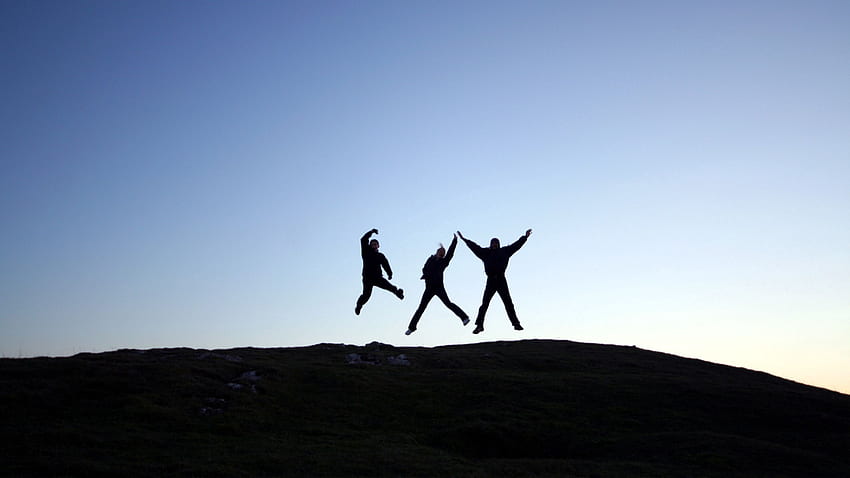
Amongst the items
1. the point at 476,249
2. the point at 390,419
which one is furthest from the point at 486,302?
the point at 390,419

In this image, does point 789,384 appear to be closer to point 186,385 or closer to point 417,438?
point 417,438

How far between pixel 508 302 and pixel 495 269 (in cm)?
174

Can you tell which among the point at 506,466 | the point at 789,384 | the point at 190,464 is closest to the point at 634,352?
the point at 789,384

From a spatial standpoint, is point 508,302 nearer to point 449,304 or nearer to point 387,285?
point 449,304

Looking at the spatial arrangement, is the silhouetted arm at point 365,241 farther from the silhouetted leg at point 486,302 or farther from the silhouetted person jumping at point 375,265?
the silhouetted leg at point 486,302

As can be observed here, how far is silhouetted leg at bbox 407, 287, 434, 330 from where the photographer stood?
3478cm

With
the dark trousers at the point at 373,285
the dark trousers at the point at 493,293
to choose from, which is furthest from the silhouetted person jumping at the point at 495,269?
the dark trousers at the point at 373,285

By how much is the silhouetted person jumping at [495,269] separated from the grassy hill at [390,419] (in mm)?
3196

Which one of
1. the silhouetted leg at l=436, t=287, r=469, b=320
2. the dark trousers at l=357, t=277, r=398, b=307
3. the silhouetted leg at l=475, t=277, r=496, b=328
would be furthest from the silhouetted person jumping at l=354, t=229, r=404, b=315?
the silhouetted leg at l=475, t=277, r=496, b=328

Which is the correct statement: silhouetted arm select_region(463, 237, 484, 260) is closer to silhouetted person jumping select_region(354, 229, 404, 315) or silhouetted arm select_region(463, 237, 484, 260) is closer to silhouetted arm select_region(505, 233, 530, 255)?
silhouetted arm select_region(505, 233, 530, 255)

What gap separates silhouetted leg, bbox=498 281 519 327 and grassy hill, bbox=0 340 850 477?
2.86 meters

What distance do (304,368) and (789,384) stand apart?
28202 mm

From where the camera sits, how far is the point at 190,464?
1978 centimetres

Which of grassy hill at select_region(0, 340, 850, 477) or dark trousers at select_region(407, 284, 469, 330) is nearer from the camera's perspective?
grassy hill at select_region(0, 340, 850, 477)
